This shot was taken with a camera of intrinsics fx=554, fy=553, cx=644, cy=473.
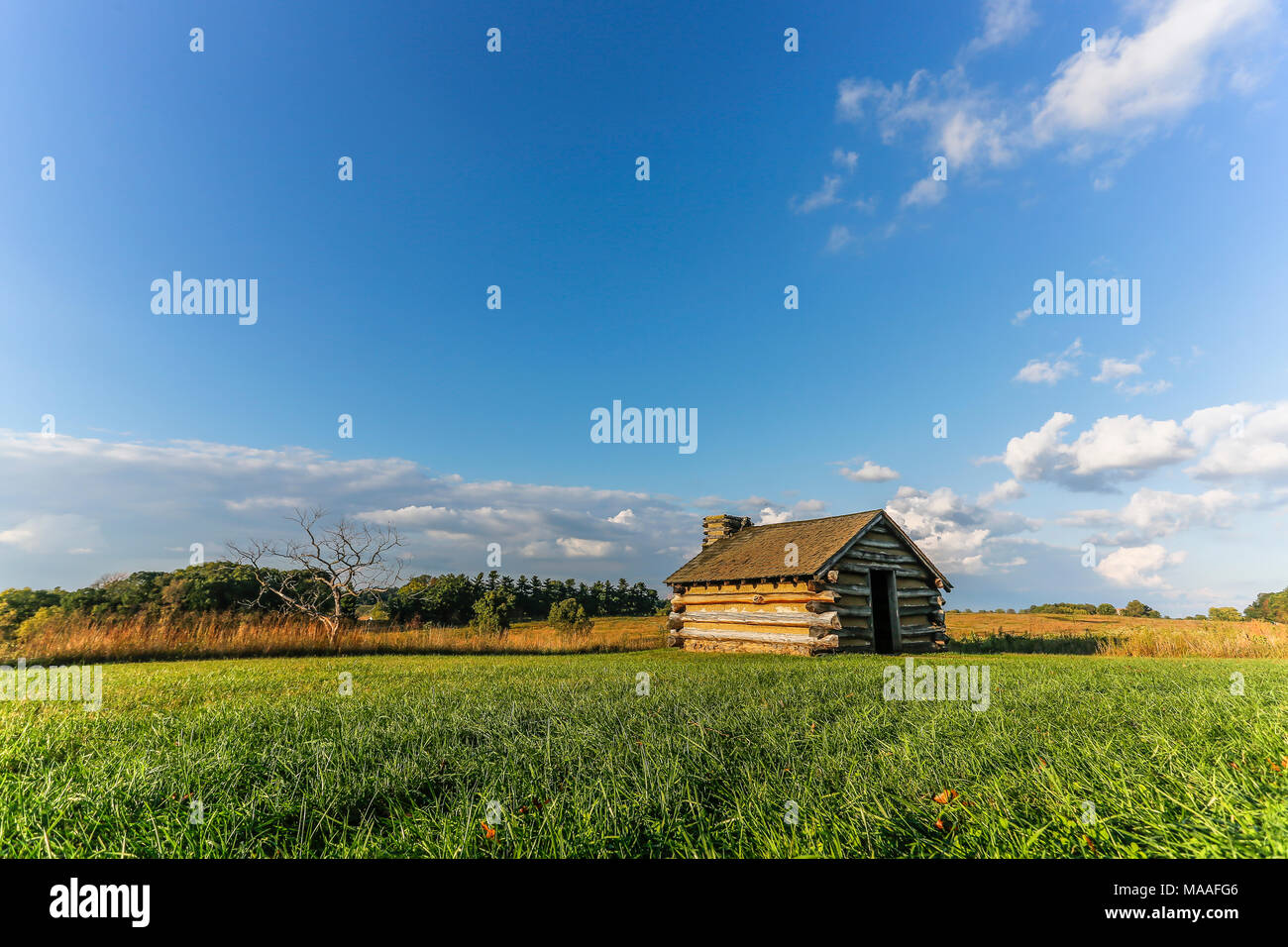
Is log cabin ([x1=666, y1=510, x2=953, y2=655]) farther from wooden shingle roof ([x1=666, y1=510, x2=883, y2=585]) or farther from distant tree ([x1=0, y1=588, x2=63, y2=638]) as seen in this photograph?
distant tree ([x1=0, y1=588, x2=63, y2=638])

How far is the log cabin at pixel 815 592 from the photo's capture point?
17.0 meters

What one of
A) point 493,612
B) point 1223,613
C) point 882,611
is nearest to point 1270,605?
point 1223,613

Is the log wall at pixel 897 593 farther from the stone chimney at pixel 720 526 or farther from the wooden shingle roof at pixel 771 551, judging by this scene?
the stone chimney at pixel 720 526

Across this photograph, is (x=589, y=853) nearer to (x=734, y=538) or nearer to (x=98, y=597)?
(x=734, y=538)

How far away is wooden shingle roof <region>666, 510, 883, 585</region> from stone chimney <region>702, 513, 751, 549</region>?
0.72 metres

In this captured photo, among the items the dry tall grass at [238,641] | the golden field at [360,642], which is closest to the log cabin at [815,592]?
the golden field at [360,642]

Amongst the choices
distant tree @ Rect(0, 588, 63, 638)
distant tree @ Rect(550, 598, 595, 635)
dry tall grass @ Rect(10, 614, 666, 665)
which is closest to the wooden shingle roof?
dry tall grass @ Rect(10, 614, 666, 665)

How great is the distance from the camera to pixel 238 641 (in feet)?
51.6

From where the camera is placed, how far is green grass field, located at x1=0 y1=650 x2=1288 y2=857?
92.6 inches

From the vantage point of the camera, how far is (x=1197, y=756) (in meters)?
3.33

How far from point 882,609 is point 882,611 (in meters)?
0.08
